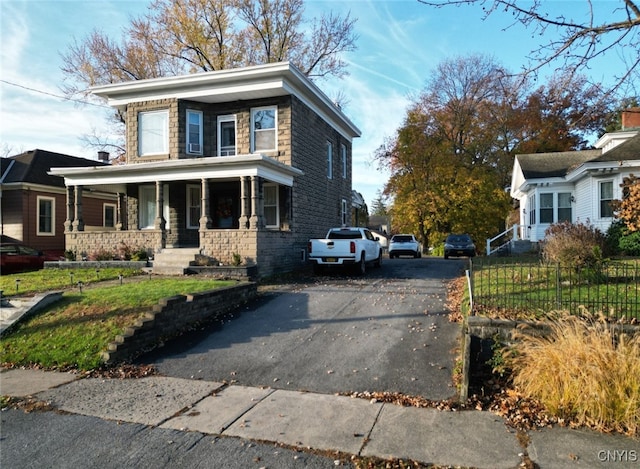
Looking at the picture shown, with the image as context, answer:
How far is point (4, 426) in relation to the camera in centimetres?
506

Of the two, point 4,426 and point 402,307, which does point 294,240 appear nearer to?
point 402,307

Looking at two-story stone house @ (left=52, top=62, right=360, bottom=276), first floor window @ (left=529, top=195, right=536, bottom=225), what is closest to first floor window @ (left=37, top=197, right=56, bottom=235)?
two-story stone house @ (left=52, top=62, right=360, bottom=276)

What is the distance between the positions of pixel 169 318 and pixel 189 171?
8.86 m

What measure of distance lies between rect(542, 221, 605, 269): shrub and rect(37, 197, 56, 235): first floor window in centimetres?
2443

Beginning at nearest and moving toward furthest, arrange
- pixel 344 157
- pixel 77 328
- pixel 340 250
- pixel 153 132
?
pixel 77 328
pixel 340 250
pixel 153 132
pixel 344 157

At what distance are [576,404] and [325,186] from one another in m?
17.6

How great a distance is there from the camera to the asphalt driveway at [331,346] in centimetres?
627

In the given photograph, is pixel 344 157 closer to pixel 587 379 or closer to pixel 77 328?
pixel 77 328

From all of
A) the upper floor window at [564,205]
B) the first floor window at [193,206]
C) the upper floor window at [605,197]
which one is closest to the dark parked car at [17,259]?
the first floor window at [193,206]

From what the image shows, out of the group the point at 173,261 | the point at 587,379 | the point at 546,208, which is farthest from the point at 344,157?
the point at 587,379

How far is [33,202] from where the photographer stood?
2344cm

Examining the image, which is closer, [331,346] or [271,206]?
[331,346]

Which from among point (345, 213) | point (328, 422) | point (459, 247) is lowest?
point (328, 422)

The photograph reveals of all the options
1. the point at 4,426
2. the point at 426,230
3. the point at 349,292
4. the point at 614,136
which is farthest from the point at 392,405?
the point at 426,230
